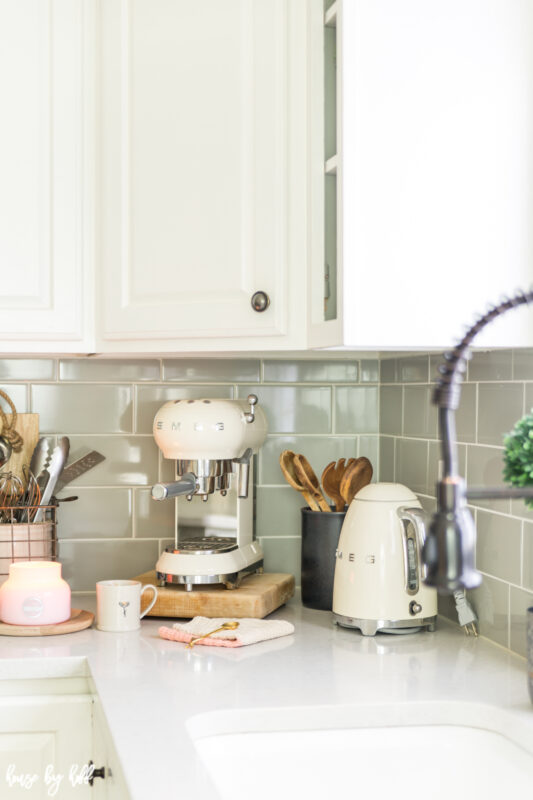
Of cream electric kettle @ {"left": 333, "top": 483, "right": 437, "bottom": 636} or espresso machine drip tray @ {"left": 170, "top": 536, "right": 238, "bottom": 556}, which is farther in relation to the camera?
espresso machine drip tray @ {"left": 170, "top": 536, "right": 238, "bottom": 556}

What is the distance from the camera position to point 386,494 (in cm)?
177

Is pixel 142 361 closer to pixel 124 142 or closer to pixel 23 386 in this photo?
pixel 23 386

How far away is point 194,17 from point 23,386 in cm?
89

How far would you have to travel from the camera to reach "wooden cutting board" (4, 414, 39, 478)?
214cm

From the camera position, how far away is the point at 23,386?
2172 millimetres

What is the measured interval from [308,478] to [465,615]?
1.60 ft

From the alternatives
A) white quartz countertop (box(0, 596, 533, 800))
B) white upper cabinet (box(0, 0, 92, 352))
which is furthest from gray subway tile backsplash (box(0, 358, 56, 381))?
white quartz countertop (box(0, 596, 533, 800))

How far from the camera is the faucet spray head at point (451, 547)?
0.78 m

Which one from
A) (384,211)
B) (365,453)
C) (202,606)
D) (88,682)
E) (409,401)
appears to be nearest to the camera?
(384,211)

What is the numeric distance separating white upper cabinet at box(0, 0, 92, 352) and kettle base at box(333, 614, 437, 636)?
31.7 inches

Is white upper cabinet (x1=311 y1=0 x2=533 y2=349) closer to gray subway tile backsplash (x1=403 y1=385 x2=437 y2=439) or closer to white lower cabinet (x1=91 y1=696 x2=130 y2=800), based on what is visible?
gray subway tile backsplash (x1=403 y1=385 x2=437 y2=439)

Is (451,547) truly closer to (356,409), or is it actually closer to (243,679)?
Result: (243,679)

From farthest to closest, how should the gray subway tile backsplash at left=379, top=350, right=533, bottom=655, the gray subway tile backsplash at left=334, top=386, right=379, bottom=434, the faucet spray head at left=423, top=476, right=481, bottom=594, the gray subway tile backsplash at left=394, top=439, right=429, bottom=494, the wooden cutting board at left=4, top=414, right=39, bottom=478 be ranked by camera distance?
the gray subway tile backsplash at left=334, top=386, right=379, bottom=434, the wooden cutting board at left=4, top=414, right=39, bottom=478, the gray subway tile backsplash at left=394, top=439, right=429, bottom=494, the gray subway tile backsplash at left=379, top=350, right=533, bottom=655, the faucet spray head at left=423, top=476, right=481, bottom=594

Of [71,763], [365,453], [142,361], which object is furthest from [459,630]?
[142,361]
